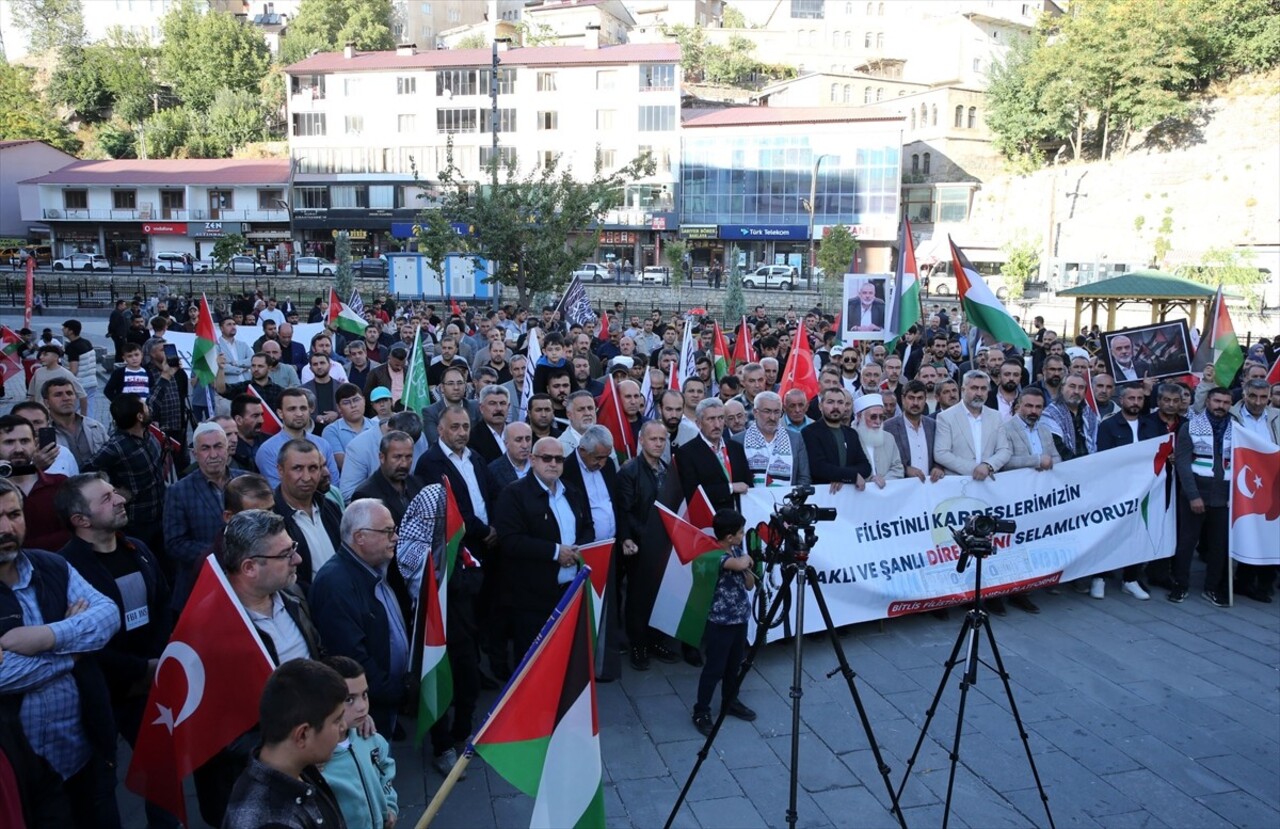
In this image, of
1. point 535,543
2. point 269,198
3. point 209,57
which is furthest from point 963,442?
point 209,57

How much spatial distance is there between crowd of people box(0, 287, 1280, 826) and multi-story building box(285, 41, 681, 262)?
48.2 metres

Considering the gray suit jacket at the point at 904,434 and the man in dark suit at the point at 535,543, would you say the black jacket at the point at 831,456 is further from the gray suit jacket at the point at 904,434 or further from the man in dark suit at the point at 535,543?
Result: the man in dark suit at the point at 535,543

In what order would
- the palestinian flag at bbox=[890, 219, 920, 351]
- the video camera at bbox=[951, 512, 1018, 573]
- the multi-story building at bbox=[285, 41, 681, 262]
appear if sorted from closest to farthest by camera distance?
the video camera at bbox=[951, 512, 1018, 573] < the palestinian flag at bbox=[890, 219, 920, 351] < the multi-story building at bbox=[285, 41, 681, 262]

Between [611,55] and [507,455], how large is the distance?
5344cm

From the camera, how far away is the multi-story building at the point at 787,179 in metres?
53.6

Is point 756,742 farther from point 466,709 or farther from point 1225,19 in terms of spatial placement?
point 1225,19

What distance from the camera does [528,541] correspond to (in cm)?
525

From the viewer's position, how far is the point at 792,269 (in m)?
44.2

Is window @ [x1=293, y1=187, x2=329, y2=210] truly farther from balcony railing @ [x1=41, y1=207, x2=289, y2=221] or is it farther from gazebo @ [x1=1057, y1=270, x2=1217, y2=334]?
gazebo @ [x1=1057, y1=270, x2=1217, y2=334]

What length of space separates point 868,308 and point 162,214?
60737 mm

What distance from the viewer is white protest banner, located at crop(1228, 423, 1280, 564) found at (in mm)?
7746

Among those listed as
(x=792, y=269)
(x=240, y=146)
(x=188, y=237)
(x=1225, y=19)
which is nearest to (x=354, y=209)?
(x=188, y=237)

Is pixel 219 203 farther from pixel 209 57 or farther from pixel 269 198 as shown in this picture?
pixel 209 57

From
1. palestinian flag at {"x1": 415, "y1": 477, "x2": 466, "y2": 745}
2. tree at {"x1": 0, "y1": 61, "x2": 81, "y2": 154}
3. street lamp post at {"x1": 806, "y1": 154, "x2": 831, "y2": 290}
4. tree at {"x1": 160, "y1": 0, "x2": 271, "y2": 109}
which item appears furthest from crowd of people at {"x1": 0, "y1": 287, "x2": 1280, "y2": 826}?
tree at {"x1": 0, "y1": 61, "x2": 81, "y2": 154}
